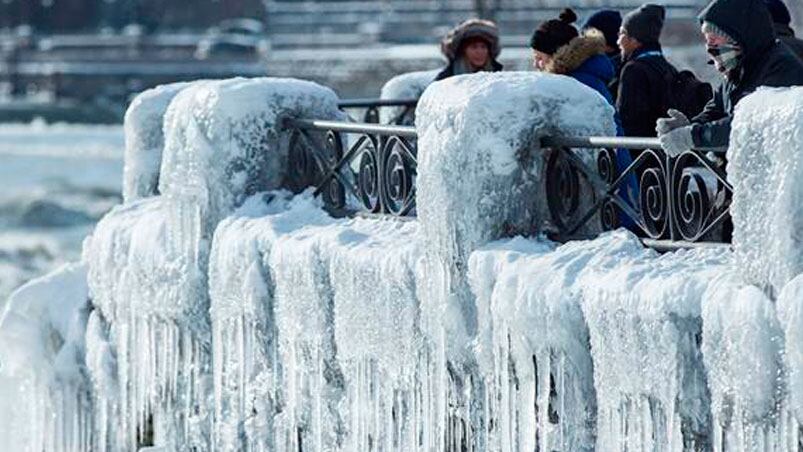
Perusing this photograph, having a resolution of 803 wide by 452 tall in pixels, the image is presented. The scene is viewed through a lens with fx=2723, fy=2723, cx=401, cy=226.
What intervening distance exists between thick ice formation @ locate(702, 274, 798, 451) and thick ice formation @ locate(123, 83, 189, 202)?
6.43 metres

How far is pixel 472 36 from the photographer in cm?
1345

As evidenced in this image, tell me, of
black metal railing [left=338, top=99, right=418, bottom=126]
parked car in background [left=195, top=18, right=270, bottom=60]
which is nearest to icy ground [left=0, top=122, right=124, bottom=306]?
parked car in background [left=195, top=18, right=270, bottom=60]

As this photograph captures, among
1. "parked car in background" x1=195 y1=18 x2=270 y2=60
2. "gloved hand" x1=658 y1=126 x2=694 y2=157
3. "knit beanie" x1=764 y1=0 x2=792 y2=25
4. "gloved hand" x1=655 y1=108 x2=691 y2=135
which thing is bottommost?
"parked car in background" x1=195 y1=18 x2=270 y2=60

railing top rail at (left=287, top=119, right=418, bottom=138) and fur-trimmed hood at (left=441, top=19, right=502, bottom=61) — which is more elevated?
fur-trimmed hood at (left=441, top=19, right=502, bottom=61)

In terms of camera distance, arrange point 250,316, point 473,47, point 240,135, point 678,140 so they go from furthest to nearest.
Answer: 1. point 473,47
2. point 240,135
3. point 250,316
4. point 678,140

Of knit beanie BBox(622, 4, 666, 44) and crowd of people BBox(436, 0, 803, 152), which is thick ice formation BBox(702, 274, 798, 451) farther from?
knit beanie BBox(622, 4, 666, 44)

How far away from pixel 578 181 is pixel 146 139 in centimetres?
482

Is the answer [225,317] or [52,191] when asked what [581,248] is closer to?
[225,317]

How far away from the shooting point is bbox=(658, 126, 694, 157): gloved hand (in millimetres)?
8570

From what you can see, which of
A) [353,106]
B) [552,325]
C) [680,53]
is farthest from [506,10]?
[552,325]

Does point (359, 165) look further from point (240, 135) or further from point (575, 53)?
point (575, 53)

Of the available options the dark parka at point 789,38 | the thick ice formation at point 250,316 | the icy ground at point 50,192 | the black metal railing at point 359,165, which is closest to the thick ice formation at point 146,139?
the black metal railing at point 359,165

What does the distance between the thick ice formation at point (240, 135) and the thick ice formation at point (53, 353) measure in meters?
1.73

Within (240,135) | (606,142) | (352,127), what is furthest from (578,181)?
(240,135)
